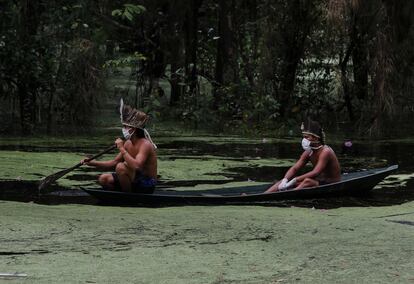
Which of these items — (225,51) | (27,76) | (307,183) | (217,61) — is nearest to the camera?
(307,183)

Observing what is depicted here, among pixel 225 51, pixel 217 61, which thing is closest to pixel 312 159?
pixel 225 51

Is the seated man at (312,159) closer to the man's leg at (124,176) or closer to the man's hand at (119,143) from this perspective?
the man's leg at (124,176)

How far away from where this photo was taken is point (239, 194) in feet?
23.8

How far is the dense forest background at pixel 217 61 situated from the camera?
13.3 meters

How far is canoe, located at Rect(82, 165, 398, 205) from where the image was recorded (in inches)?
268

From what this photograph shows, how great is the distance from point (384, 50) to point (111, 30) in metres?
5.53

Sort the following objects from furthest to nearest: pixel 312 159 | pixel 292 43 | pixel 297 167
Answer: pixel 292 43
pixel 312 159
pixel 297 167

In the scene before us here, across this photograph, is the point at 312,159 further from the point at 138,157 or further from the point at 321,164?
the point at 138,157

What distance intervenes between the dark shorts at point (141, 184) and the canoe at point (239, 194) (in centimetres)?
10

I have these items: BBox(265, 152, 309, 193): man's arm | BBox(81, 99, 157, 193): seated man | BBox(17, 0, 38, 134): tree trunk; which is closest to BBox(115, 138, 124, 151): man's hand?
BBox(81, 99, 157, 193): seated man

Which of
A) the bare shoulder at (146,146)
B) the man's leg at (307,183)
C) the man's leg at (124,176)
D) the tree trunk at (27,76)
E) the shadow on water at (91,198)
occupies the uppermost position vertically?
the tree trunk at (27,76)

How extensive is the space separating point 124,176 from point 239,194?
120 centimetres

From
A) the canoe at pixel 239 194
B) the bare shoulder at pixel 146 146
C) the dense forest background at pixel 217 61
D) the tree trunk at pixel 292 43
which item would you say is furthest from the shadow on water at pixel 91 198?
the tree trunk at pixel 292 43

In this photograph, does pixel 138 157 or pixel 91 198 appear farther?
pixel 91 198
